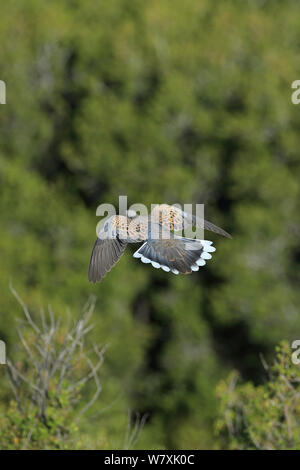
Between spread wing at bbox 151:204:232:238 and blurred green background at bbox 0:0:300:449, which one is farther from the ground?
blurred green background at bbox 0:0:300:449

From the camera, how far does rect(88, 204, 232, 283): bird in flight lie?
5.94 metres

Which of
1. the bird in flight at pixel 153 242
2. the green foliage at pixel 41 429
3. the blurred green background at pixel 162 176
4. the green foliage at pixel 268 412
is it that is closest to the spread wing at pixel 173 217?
the bird in flight at pixel 153 242

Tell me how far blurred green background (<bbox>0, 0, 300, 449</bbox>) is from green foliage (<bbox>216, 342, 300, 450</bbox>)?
1414cm

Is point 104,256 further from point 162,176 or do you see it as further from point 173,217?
point 162,176

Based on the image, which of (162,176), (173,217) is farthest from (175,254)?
(162,176)

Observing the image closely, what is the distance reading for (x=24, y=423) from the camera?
9406 millimetres

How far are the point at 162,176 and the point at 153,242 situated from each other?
19284 mm

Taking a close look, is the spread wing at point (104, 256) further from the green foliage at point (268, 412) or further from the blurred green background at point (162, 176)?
the blurred green background at point (162, 176)

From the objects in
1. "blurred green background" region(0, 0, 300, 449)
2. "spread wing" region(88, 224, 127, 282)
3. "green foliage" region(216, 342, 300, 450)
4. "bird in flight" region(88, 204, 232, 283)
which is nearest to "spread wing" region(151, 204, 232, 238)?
"bird in flight" region(88, 204, 232, 283)

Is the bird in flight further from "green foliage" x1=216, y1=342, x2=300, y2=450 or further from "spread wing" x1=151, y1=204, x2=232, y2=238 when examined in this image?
"green foliage" x1=216, y1=342, x2=300, y2=450

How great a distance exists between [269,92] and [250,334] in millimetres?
6824

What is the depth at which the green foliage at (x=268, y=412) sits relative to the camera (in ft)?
30.0

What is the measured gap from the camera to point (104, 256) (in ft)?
19.9
